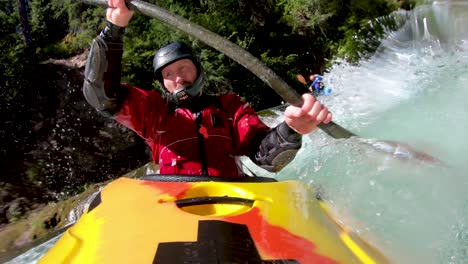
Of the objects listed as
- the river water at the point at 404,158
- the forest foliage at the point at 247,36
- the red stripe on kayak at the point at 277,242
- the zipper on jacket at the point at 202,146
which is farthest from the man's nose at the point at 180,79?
the forest foliage at the point at 247,36

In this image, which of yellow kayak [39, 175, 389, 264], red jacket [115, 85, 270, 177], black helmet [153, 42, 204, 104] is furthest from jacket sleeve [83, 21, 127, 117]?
yellow kayak [39, 175, 389, 264]

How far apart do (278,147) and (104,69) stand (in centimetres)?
106

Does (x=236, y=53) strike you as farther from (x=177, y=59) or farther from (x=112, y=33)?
(x=112, y=33)

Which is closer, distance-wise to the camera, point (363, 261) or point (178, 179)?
point (363, 261)

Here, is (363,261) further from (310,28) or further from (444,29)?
(310,28)

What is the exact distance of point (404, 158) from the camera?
4.04 metres

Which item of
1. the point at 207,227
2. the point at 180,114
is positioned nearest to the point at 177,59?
the point at 180,114

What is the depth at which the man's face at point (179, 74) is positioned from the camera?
8.99 ft

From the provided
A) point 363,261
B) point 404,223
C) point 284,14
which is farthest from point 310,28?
point 363,261

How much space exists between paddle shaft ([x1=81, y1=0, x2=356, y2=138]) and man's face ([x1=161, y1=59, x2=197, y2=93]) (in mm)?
464

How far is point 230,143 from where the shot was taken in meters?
2.65

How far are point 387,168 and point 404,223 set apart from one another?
3.21 ft

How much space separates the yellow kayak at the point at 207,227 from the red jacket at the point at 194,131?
21cm

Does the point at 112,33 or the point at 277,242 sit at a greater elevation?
the point at 112,33
